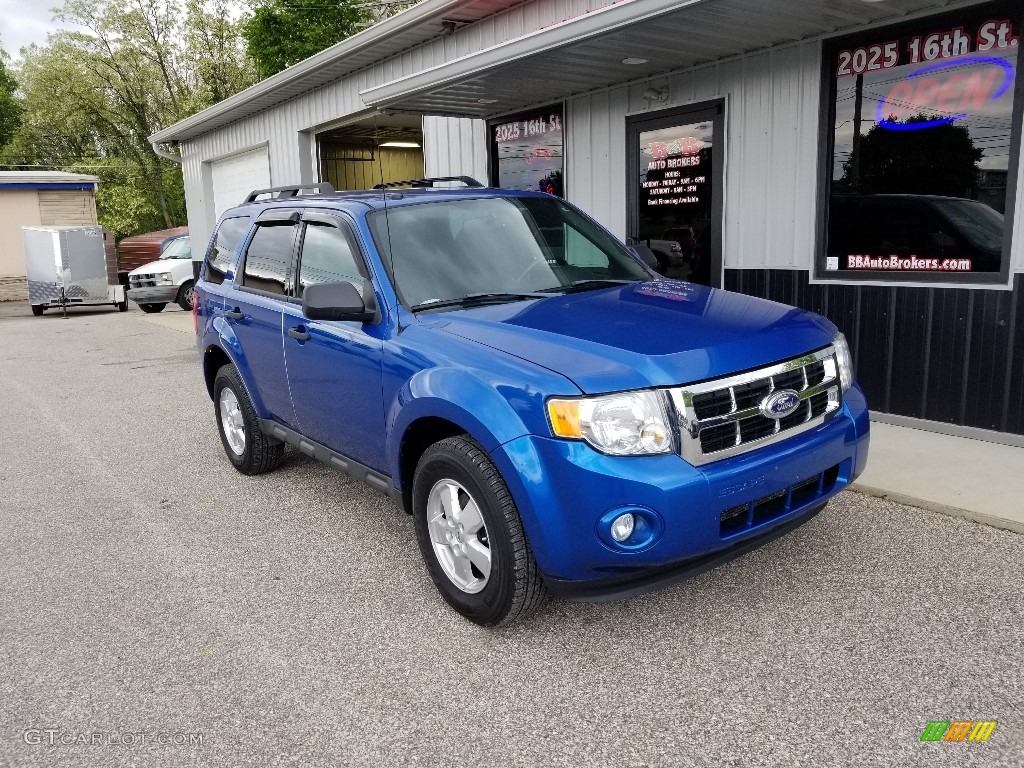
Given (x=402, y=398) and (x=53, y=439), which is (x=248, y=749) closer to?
(x=402, y=398)

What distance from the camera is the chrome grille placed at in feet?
9.46

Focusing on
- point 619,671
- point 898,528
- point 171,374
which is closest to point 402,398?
point 619,671

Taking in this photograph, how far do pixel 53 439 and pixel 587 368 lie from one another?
5.99m

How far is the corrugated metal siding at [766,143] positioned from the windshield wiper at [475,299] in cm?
385

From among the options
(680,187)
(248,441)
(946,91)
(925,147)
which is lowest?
(248,441)

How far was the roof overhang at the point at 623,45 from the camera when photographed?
18.5ft

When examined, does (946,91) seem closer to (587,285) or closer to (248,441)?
(587,285)

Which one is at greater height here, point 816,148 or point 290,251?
point 816,148

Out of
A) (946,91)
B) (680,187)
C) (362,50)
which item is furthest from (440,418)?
(362,50)

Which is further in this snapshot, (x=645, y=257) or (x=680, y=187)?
(x=680, y=187)

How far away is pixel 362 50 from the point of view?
433 inches

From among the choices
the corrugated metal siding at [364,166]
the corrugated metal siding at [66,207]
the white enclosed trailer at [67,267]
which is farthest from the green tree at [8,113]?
the corrugated metal siding at [364,166]

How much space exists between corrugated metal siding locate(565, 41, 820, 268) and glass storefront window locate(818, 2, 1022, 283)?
0.66 feet

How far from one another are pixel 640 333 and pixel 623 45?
4282mm
